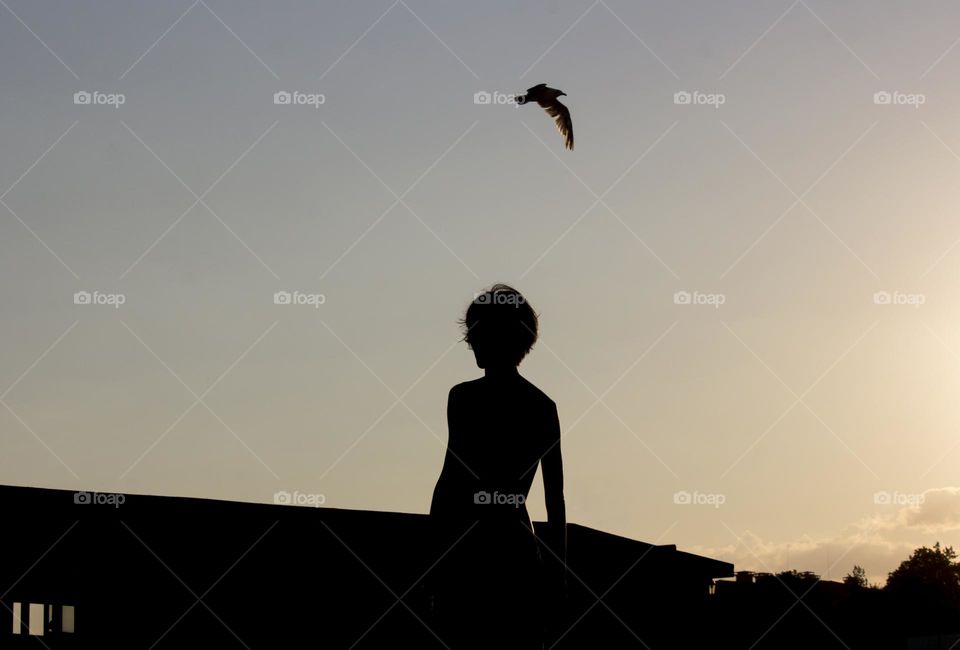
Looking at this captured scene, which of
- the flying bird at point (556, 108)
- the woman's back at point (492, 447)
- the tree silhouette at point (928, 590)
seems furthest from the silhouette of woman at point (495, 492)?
the tree silhouette at point (928, 590)

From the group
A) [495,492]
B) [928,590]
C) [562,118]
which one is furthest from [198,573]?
[928,590]

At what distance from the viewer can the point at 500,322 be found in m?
4.05

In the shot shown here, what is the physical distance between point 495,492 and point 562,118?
738cm

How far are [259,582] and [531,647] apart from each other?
18.9ft

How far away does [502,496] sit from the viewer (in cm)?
394

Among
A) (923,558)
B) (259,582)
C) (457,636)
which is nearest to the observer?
(457,636)

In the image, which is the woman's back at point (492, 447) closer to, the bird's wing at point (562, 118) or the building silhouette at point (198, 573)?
the building silhouette at point (198, 573)

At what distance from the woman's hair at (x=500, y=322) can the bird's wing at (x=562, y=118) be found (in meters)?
6.90

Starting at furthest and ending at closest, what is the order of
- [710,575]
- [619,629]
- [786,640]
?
[786,640]
[710,575]
[619,629]

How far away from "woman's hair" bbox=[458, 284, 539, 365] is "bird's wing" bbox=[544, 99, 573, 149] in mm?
6902

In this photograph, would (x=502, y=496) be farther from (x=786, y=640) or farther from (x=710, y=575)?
(x=786, y=640)

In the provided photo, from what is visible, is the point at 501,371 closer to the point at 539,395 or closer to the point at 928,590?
the point at 539,395

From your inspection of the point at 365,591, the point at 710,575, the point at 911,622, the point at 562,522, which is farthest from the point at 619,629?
the point at 911,622

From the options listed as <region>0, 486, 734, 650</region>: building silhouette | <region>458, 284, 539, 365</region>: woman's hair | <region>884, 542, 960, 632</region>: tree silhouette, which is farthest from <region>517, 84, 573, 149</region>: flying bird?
<region>884, 542, 960, 632</region>: tree silhouette
